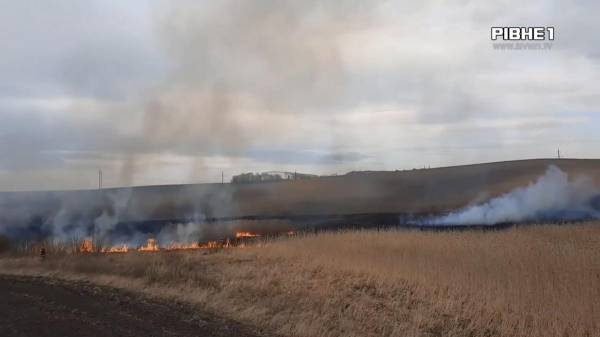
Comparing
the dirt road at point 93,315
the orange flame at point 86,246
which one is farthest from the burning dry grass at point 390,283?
the orange flame at point 86,246

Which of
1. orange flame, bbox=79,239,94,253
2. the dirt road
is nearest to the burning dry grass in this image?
the dirt road

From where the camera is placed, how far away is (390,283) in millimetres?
21672

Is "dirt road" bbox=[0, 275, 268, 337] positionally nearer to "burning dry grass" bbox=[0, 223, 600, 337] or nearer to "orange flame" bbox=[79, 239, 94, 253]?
"burning dry grass" bbox=[0, 223, 600, 337]

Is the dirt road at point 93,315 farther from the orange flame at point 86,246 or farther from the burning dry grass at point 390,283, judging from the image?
the orange flame at point 86,246

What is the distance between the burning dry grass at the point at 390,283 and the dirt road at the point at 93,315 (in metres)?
1.41

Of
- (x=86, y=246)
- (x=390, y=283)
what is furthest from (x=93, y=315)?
(x=86, y=246)

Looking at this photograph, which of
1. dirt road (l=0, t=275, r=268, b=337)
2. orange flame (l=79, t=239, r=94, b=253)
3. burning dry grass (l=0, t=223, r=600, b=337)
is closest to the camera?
dirt road (l=0, t=275, r=268, b=337)

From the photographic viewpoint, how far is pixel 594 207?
6281 cm

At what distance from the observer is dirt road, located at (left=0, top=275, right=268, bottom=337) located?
1257 cm

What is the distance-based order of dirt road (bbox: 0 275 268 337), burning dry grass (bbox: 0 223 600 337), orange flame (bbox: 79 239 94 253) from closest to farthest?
dirt road (bbox: 0 275 268 337) → burning dry grass (bbox: 0 223 600 337) → orange flame (bbox: 79 239 94 253)

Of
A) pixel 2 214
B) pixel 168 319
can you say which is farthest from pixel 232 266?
pixel 2 214

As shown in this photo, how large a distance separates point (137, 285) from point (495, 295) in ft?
41.3

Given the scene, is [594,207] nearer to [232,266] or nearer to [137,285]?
[232,266]

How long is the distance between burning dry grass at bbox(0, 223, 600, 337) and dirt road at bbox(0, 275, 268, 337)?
1.41 m
